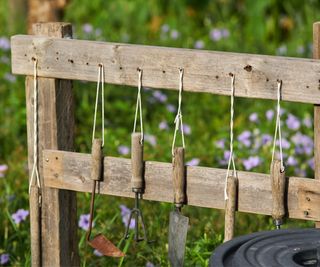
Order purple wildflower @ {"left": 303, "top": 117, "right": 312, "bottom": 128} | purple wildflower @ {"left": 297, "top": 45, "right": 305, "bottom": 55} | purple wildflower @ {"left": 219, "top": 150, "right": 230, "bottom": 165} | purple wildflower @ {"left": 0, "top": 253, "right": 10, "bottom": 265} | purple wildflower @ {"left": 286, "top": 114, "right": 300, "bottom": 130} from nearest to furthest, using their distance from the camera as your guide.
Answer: purple wildflower @ {"left": 0, "top": 253, "right": 10, "bottom": 265} < purple wildflower @ {"left": 219, "top": 150, "right": 230, "bottom": 165} < purple wildflower @ {"left": 286, "top": 114, "right": 300, "bottom": 130} < purple wildflower @ {"left": 303, "top": 117, "right": 312, "bottom": 128} < purple wildflower @ {"left": 297, "top": 45, "right": 305, "bottom": 55}

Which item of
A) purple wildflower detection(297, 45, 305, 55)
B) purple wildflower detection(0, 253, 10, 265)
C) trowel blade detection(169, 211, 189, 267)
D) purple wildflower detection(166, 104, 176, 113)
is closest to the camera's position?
trowel blade detection(169, 211, 189, 267)

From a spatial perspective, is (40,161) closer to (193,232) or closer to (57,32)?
(57,32)

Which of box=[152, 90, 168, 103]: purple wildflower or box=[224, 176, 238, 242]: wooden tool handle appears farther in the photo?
box=[152, 90, 168, 103]: purple wildflower

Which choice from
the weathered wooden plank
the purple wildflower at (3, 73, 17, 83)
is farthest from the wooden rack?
the purple wildflower at (3, 73, 17, 83)

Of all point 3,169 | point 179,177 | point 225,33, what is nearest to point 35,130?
point 179,177

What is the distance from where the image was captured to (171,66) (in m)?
3.95

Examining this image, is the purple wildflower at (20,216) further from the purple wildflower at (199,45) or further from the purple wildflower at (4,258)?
the purple wildflower at (199,45)

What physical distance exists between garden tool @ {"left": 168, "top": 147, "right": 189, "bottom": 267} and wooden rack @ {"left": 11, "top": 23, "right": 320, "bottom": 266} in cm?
4

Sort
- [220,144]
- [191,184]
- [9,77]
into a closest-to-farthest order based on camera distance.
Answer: [191,184] → [220,144] → [9,77]

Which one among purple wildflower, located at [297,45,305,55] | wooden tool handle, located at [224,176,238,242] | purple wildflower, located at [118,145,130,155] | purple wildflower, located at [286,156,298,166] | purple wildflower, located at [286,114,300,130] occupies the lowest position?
wooden tool handle, located at [224,176,238,242]

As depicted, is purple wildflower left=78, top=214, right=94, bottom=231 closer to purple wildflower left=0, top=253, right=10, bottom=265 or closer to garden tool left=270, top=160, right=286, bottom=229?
purple wildflower left=0, top=253, right=10, bottom=265

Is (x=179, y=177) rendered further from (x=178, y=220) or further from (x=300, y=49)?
(x=300, y=49)

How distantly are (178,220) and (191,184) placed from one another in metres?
0.18

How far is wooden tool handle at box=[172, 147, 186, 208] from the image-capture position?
3.97 meters
